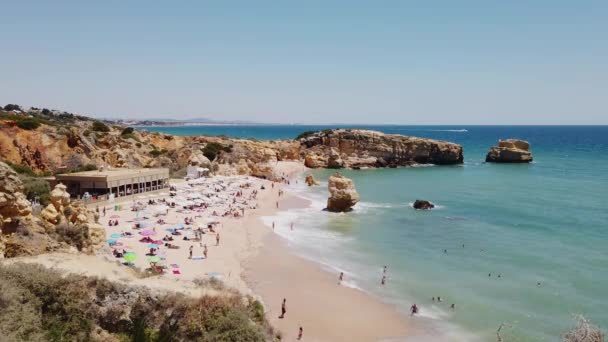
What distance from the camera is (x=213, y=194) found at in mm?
44844

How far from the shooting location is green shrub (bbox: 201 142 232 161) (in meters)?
70.7

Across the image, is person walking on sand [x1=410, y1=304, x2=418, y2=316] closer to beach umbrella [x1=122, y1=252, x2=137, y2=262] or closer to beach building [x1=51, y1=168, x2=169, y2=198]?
beach umbrella [x1=122, y1=252, x2=137, y2=262]

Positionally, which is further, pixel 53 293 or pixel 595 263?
pixel 595 263

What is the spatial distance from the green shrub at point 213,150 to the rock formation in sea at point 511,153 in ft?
175

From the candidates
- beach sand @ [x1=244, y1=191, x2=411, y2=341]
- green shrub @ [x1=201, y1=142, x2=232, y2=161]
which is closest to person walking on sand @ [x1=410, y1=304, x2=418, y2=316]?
beach sand @ [x1=244, y1=191, x2=411, y2=341]

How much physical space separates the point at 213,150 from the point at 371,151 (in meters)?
30.6

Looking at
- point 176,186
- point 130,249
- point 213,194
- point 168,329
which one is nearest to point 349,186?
point 213,194

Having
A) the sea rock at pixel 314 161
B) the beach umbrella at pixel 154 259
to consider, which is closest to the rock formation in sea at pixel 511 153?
the sea rock at pixel 314 161

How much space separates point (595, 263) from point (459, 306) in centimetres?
1151

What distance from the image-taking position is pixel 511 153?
89.8 metres

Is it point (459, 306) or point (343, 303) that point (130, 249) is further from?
point (459, 306)

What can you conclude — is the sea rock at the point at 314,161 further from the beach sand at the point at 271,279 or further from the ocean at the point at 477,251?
the beach sand at the point at 271,279

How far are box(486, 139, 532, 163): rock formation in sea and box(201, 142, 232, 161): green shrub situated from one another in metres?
53.3

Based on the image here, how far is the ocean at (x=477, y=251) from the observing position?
19703mm
